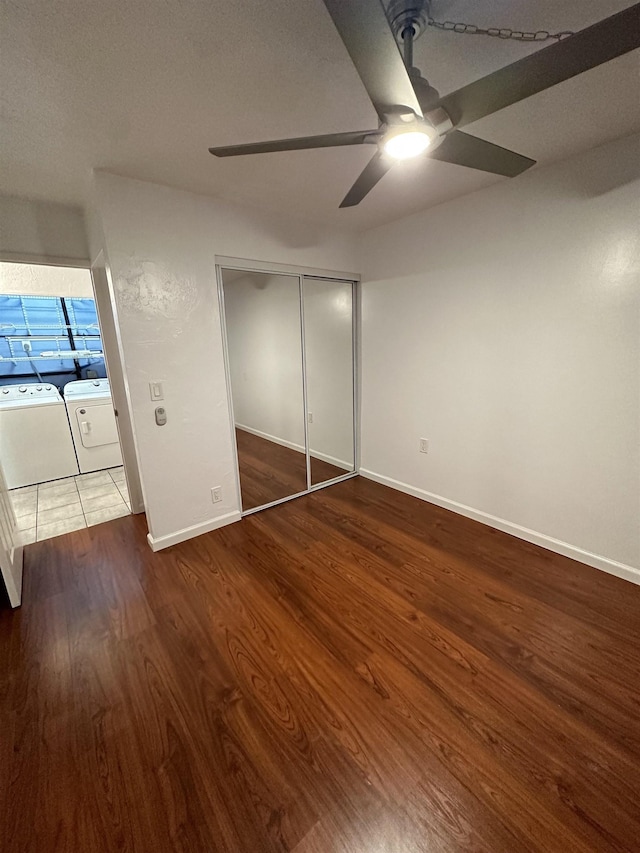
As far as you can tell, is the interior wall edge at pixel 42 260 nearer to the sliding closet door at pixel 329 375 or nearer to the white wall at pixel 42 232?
the white wall at pixel 42 232

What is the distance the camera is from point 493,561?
2270 mm

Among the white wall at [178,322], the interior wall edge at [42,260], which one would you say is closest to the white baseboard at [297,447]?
the white wall at [178,322]

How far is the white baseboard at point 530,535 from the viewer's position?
2081 millimetres

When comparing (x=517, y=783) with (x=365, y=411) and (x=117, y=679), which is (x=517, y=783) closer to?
(x=117, y=679)

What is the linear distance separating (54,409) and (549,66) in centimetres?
461

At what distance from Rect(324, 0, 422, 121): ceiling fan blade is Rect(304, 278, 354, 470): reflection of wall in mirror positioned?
220 cm

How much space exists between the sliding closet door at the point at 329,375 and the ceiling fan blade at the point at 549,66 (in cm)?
214

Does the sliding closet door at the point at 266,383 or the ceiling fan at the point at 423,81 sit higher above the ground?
the ceiling fan at the point at 423,81

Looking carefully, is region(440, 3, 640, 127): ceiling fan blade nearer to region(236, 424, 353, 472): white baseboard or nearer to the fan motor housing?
the fan motor housing

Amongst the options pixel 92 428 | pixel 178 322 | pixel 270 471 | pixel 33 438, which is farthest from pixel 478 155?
pixel 33 438

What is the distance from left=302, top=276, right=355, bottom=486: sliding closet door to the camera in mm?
3250

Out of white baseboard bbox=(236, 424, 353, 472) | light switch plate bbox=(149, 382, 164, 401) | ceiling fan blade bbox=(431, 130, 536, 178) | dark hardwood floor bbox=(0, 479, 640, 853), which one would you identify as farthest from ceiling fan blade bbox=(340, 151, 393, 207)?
dark hardwood floor bbox=(0, 479, 640, 853)

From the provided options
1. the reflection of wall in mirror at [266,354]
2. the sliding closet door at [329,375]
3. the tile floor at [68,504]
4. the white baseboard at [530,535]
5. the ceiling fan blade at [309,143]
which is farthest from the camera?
the sliding closet door at [329,375]

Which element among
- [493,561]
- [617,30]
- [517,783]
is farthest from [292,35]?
[493,561]
